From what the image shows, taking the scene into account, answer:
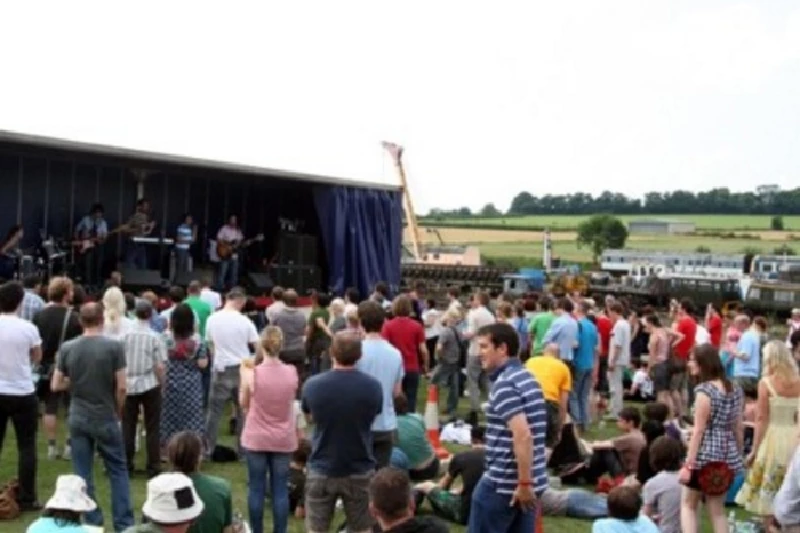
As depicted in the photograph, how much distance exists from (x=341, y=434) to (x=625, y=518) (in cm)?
150

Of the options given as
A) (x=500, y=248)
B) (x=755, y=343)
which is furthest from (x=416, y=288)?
(x=500, y=248)

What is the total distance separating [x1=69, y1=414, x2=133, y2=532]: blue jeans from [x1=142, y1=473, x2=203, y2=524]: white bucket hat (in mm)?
2695

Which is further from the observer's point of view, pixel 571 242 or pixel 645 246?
pixel 571 242

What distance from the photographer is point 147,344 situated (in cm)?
890

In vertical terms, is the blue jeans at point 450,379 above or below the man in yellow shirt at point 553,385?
below

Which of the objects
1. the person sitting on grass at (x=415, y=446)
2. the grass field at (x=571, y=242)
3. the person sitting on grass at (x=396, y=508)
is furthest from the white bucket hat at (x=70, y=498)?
the grass field at (x=571, y=242)

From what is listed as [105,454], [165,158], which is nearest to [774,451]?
[105,454]

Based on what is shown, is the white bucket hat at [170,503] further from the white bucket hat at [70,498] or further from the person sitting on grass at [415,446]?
the person sitting on grass at [415,446]

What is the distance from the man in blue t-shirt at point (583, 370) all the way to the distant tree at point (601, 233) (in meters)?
53.8

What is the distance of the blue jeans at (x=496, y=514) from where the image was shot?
5.87 meters

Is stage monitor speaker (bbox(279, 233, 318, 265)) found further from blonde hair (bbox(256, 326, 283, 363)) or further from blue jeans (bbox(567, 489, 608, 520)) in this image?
blonde hair (bbox(256, 326, 283, 363))

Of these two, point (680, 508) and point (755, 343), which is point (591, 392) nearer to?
point (755, 343)

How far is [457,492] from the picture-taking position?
8.80 metres

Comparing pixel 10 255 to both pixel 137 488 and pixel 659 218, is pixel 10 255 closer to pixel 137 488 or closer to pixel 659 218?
pixel 137 488
